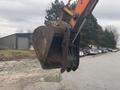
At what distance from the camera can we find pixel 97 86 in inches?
573

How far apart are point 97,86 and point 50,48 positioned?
4.92 metres

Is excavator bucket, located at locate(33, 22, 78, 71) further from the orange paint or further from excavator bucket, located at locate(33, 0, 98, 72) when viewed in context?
the orange paint

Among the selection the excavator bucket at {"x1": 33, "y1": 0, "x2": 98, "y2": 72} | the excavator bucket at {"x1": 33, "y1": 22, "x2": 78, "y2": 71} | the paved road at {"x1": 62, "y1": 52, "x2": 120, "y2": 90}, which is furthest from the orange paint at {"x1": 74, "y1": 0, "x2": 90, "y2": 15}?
the paved road at {"x1": 62, "y1": 52, "x2": 120, "y2": 90}

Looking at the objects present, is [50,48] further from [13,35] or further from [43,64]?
[13,35]

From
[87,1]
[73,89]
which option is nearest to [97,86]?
[73,89]

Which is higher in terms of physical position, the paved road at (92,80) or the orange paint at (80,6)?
the orange paint at (80,6)

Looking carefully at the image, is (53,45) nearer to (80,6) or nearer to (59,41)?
(59,41)

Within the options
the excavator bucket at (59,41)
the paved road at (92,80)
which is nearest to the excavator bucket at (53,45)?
the excavator bucket at (59,41)

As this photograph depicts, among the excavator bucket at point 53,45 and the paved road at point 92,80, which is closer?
the excavator bucket at point 53,45

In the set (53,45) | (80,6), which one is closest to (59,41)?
(53,45)

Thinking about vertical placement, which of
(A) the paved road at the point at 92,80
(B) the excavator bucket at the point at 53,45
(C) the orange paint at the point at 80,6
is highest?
(C) the orange paint at the point at 80,6

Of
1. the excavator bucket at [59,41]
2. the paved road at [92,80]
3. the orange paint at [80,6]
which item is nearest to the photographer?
the orange paint at [80,6]

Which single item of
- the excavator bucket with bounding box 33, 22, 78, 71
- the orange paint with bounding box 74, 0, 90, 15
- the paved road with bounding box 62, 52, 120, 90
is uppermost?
the orange paint with bounding box 74, 0, 90, 15

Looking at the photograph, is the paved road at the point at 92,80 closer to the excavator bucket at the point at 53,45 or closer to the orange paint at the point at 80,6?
the excavator bucket at the point at 53,45
